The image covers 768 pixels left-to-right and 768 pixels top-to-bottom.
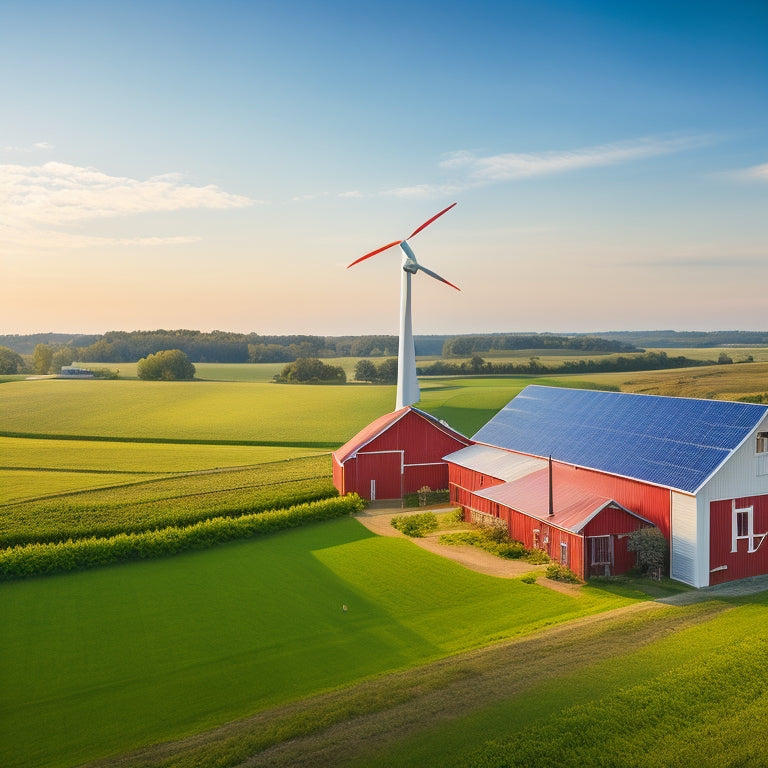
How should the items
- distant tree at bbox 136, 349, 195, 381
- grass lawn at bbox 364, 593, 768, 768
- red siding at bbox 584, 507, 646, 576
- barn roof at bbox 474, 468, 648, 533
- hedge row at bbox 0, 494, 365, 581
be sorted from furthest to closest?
distant tree at bbox 136, 349, 195, 381 < hedge row at bbox 0, 494, 365, 581 < barn roof at bbox 474, 468, 648, 533 < red siding at bbox 584, 507, 646, 576 < grass lawn at bbox 364, 593, 768, 768

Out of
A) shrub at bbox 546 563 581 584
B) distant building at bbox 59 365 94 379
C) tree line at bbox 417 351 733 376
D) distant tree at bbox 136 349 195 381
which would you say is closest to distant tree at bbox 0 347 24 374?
distant building at bbox 59 365 94 379

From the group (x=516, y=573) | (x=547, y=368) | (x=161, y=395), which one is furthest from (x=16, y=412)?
(x=547, y=368)

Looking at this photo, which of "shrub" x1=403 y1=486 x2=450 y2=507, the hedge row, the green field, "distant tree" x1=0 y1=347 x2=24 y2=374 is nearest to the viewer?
the green field

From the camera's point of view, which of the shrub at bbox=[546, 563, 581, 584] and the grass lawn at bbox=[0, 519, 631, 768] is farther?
the shrub at bbox=[546, 563, 581, 584]

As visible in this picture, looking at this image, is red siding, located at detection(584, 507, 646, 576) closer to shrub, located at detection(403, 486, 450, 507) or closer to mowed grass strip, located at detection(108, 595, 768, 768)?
mowed grass strip, located at detection(108, 595, 768, 768)

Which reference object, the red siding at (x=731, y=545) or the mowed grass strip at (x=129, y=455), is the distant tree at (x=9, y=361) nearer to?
the mowed grass strip at (x=129, y=455)

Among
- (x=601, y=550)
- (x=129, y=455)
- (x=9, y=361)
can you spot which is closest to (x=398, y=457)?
(x=601, y=550)

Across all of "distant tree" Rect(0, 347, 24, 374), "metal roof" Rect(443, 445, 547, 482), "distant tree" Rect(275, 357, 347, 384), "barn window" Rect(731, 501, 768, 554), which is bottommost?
"barn window" Rect(731, 501, 768, 554)

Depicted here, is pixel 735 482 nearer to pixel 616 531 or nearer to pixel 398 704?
pixel 616 531
